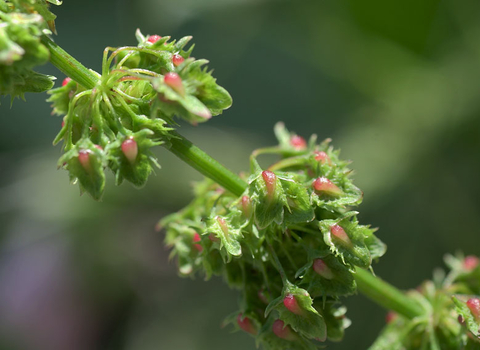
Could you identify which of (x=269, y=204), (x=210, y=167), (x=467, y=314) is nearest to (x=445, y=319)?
(x=467, y=314)

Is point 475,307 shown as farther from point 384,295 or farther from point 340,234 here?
point 340,234

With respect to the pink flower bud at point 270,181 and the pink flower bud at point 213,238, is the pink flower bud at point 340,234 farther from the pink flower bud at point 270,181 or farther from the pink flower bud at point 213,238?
the pink flower bud at point 213,238

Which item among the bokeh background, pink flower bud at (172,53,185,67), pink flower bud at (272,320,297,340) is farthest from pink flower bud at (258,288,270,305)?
the bokeh background

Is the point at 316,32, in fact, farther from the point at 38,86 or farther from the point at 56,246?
the point at 38,86

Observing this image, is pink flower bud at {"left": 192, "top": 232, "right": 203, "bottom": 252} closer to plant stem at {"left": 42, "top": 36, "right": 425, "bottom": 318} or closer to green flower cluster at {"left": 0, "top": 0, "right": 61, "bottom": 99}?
plant stem at {"left": 42, "top": 36, "right": 425, "bottom": 318}

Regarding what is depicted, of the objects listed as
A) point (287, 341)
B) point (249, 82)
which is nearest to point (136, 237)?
point (249, 82)

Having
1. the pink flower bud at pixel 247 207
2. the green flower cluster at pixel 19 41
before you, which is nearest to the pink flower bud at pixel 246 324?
the pink flower bud at pixel 247 207

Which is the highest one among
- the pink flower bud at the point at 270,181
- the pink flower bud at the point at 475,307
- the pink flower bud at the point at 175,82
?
the pink flower bud at the point at 175,82
